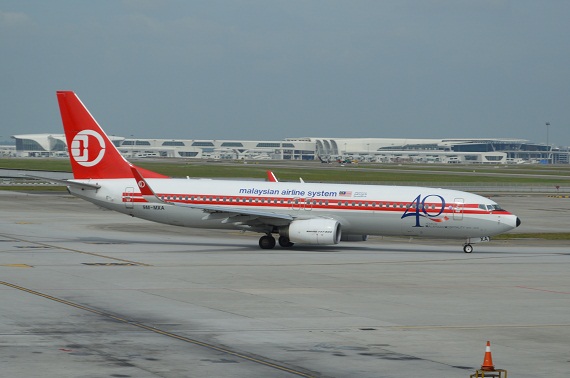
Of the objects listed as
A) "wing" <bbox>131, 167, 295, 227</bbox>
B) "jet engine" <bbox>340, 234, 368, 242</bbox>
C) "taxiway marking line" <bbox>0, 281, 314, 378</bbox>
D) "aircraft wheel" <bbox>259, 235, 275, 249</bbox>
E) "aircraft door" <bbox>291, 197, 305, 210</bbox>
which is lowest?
"taxiway marking line" <bbox>0, 281, 314, 378</bbox>

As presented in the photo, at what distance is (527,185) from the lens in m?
129

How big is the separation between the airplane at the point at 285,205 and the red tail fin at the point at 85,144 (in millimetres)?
58

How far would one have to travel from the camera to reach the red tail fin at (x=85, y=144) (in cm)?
5178

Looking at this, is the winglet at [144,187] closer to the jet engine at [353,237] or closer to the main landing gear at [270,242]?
the main landing gear at [270,242]

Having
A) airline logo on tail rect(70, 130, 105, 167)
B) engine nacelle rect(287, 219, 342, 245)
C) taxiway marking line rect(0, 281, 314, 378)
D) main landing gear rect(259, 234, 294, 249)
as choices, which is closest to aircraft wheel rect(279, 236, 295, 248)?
main landing gear rect(259, 234, 294, 249)

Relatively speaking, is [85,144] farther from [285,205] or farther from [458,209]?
[458,209]

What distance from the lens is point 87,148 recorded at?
52.2 metres

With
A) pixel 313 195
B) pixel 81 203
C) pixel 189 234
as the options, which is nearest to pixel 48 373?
pixel 313 195

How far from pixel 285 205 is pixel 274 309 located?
21.3 metres

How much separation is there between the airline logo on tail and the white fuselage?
159 centimetres

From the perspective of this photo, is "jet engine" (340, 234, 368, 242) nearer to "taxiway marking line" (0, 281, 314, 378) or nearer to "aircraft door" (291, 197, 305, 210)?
"aircraft door" (291, 197, 305, 210)

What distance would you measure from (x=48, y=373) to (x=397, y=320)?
11.3 m

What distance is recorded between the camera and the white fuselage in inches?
1876

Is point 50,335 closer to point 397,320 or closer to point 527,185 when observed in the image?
point 397,320
